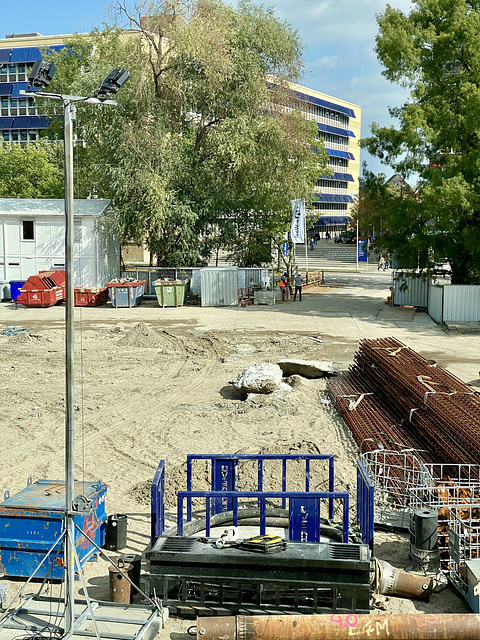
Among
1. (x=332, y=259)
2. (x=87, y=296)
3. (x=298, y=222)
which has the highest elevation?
(x=298, y=222)

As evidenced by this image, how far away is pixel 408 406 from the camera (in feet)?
48.4

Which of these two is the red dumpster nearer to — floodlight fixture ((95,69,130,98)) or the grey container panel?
the grey container panel

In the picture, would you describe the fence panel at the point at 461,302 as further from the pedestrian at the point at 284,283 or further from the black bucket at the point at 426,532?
the black bucket at the point at 426,532

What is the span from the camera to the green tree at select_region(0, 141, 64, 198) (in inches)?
2126

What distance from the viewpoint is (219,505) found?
974 cm

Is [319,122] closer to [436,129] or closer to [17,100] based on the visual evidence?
[17,100]

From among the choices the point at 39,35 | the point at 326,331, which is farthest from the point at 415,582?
the point at 39,35

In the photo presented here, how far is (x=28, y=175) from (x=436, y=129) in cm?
3354


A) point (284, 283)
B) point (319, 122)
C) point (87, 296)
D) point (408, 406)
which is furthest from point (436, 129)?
point (319, 122)

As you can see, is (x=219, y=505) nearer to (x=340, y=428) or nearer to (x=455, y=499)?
(x=455, y=499)

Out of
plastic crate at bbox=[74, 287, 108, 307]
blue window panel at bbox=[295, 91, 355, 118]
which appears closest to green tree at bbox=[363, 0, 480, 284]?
plastic crate at bbox=[74, 287, 108, 307]

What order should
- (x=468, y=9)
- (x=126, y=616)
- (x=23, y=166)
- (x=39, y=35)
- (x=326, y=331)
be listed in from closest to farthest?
(x=126, y=616), (x=326, y=331), (x=468, y=9), (x=23, y=166), (x=39, y=35)

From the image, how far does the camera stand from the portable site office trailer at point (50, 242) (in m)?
38.0

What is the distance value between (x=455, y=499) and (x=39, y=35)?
9333 cm
